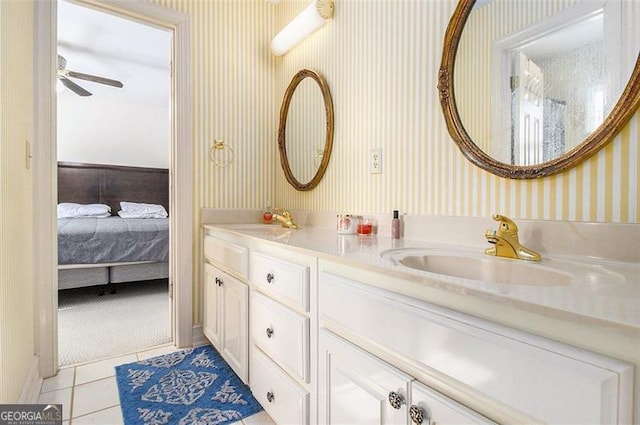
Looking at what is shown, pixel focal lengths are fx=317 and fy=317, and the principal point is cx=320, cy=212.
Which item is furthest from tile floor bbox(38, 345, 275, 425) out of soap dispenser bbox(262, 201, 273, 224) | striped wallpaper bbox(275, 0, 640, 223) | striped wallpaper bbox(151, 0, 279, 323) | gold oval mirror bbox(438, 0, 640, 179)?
gold oval mirror bbox(438, 0, 640, 179)

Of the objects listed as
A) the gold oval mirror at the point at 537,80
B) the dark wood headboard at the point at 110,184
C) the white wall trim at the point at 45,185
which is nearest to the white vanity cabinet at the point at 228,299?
the white wall trim at the point at 45,185

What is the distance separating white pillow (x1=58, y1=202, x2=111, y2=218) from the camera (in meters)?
4.15

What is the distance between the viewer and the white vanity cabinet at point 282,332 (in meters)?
1.11

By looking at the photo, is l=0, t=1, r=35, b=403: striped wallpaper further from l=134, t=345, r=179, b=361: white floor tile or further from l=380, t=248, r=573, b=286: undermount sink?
l=380, t=248, r=573, b=286: undermount sink

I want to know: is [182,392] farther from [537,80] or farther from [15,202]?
[537,80]

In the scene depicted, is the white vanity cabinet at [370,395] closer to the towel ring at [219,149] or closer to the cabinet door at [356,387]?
the cabinet door at [356,387]

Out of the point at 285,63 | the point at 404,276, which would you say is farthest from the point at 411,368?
the point at 285,63

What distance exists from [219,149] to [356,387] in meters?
1.90

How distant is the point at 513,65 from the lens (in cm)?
115

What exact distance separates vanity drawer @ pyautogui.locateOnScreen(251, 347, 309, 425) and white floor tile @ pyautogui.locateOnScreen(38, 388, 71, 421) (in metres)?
0.90

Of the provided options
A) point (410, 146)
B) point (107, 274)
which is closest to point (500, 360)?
point (410, 146)

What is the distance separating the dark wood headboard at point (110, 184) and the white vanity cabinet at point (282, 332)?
4.43m

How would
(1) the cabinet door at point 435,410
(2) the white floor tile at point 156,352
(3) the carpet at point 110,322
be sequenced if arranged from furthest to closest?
(3) the carpet at point 110,322
(2) the white floor tile at point 156,352
(1) the cabinet door at point 435,410

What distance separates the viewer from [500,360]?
0.56 meters
